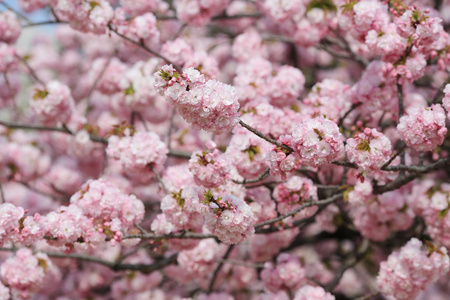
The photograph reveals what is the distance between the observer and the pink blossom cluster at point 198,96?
69.3 inches

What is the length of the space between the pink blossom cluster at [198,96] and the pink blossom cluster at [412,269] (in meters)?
1.63

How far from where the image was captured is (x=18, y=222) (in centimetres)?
226

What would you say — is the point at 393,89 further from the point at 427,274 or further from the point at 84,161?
the point at 84,161

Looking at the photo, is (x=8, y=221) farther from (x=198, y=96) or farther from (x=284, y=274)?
(x=284, y=274)

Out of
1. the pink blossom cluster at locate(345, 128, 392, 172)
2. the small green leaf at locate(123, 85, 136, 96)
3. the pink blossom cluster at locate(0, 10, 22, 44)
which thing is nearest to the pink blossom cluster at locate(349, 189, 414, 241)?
the pink blossom cluster at locate(345, 128, 392, 172)

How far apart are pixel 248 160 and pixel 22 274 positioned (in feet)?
5.59

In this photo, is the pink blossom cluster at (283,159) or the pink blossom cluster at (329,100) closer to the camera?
the pink blossom cluster at (283,159)

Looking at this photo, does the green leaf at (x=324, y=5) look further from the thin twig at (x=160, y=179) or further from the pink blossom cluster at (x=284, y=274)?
the pink blossom cluster at (x=284, y=274)

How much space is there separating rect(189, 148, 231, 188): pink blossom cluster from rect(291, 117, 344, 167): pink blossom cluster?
0.42 meters

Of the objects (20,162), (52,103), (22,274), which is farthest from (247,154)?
(20,162)

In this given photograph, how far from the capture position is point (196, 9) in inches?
151

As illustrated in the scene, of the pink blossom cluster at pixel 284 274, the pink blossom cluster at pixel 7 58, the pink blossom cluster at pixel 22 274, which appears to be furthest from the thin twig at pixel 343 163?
the pink blossom cluster at pixel 7 58

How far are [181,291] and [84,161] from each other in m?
1.84

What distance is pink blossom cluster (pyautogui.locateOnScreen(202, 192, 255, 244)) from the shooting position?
2016mm
